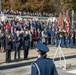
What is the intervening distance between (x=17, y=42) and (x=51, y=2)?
41.7m

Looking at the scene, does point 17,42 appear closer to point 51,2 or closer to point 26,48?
point 26,48

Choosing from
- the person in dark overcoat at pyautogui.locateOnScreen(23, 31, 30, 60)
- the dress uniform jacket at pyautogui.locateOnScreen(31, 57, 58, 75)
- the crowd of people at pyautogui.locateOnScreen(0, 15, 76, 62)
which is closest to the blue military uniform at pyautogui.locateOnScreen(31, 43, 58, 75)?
the dress uniform jacket at pyautogui.locateOnScreen(31, 57, 58, 75)

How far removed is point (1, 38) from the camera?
849 inches

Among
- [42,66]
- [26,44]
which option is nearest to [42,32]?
[26,44]

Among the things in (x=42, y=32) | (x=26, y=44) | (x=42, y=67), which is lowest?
(x=42, y=32)

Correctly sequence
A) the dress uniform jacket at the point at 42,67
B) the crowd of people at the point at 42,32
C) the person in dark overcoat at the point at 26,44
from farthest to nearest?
the crowd of people at the point at 42,32, the person in dark overcoat at the point at 26,44, the dress uniform jacket at the point at 42,67

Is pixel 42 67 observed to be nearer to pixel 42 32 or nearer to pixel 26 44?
pixel 26 44

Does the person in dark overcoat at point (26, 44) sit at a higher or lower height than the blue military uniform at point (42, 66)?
lower

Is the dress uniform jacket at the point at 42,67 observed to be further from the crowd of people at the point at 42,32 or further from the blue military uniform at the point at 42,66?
the crowd of people at the point at 42,32

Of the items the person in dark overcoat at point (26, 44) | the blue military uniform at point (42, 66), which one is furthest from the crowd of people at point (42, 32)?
the blue military uniform at point (42, 66)

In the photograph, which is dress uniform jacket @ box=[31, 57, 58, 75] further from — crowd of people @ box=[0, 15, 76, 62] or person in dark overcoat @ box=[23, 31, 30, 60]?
crowd of people @ box=[0, 15, 76, 62]

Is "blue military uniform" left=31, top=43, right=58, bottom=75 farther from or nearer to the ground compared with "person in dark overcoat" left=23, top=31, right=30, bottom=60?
farther from the ground

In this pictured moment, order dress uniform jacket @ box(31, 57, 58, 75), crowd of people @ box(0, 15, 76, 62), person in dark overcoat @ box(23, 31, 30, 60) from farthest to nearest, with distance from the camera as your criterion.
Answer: crowd of people @ box(0, 15, 76, 62)
person in dark overcoat @ box(23, 31, 30, 60)
dress uniform jacket @ box(31, 57, 58, 75)

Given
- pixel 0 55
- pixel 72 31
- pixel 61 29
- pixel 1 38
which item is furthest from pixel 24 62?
pixel 72 31
